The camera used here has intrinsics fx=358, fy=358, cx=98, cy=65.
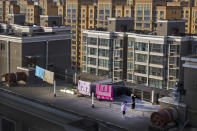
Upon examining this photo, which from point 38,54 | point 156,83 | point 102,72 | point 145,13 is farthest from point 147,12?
point 38,54

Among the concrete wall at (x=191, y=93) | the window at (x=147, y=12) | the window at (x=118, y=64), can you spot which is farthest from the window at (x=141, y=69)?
the concrete wall at (x=191, y=93)

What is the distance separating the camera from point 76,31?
477 feet

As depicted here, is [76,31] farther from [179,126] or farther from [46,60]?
[179,126]

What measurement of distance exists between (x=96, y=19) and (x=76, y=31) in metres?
9.53

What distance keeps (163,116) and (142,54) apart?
63.6 metres

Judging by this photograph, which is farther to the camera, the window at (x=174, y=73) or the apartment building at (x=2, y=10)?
the apartment building at (x=2, y=10)

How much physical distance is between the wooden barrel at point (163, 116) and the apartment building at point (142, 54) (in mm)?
55853

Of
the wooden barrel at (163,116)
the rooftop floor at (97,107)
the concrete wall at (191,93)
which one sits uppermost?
the concrete wall at (191,93)

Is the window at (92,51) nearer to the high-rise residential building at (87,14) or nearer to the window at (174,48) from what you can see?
the window at (174,48)

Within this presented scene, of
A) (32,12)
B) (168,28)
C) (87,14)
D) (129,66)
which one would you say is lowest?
(129,66)

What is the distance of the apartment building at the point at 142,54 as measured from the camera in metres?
81.4

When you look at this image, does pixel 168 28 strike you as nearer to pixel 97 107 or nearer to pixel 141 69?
pixel 141 69

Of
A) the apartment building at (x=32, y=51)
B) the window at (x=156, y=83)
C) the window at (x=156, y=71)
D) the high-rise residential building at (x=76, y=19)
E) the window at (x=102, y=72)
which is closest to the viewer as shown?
the apartment building at (x=32, y=51)

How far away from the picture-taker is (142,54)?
279 ft
